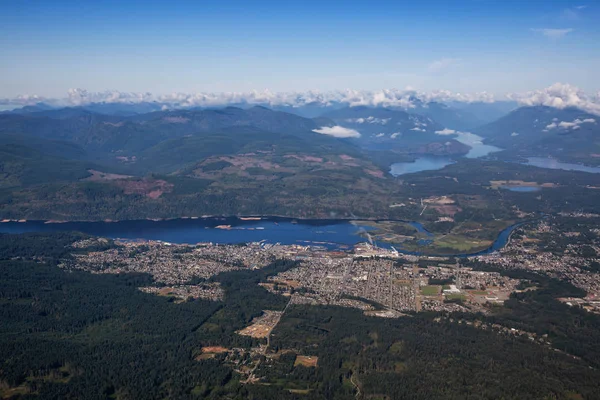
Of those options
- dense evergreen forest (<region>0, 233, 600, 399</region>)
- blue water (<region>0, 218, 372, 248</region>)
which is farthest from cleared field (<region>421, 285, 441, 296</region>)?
blue water (<region>0, 218, 372, 248</region>)

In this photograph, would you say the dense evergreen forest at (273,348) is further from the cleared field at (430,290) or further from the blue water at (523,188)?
the blue water at (523,188)

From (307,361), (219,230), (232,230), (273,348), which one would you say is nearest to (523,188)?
(232,230)

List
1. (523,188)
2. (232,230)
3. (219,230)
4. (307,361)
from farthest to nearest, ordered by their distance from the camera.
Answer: (523,188), (219,230), (232,230), (307,361)

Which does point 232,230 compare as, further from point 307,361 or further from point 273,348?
point 307,361

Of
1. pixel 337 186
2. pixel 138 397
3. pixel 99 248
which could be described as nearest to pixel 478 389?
pixel 138 397

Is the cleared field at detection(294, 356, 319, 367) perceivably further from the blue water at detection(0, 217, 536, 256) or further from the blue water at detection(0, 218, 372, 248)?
the blue water at detection(0, 218, 372, 248)

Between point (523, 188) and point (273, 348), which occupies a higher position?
point (273, 348)

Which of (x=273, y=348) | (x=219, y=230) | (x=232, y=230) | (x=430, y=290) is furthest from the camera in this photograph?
(x=219, y=230)
